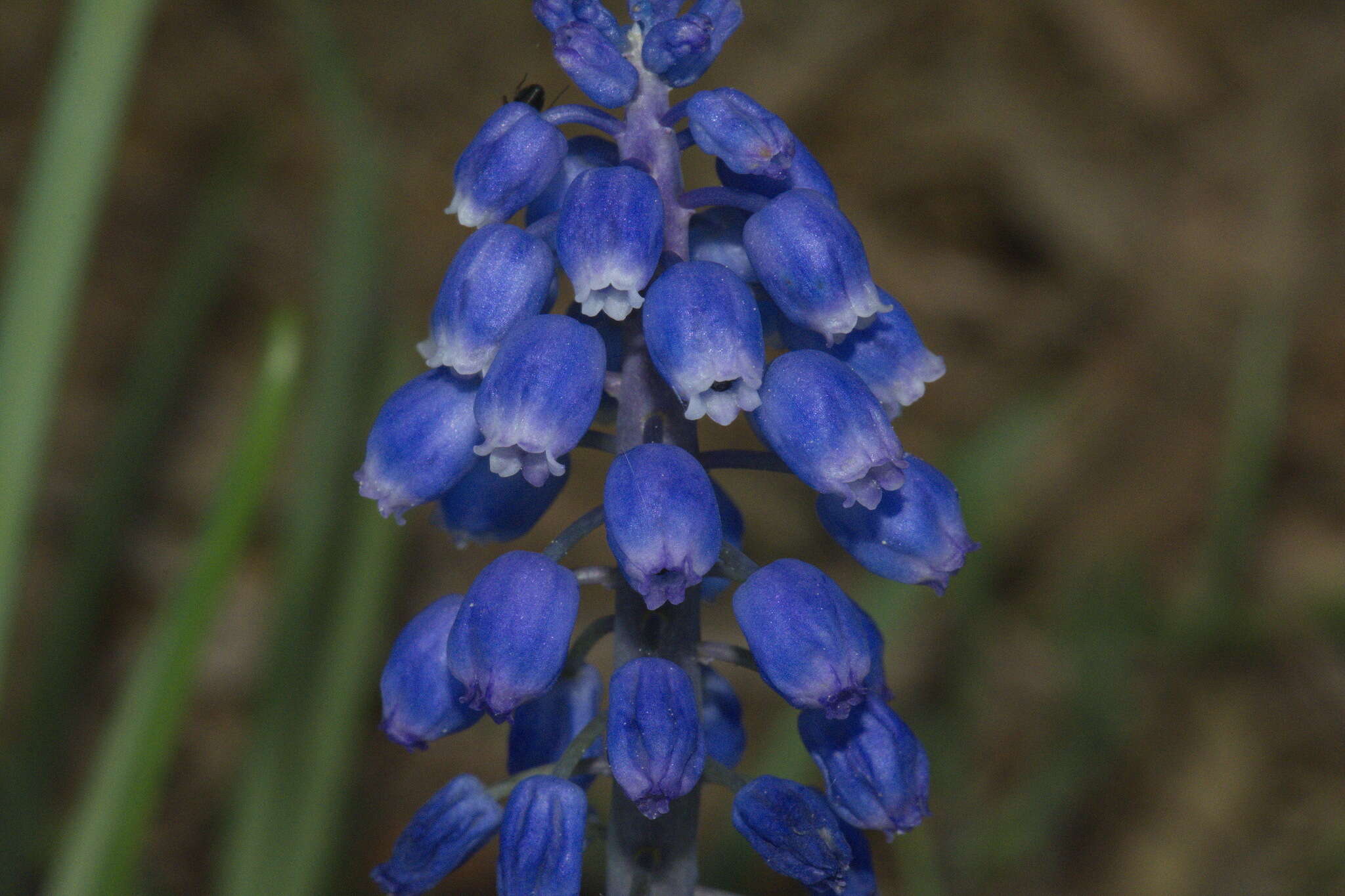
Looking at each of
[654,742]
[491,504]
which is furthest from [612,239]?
[654,742]

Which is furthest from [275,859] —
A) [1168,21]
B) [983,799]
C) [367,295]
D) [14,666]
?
[1168,21]

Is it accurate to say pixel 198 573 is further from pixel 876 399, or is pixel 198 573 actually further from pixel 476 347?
pixel 876 399

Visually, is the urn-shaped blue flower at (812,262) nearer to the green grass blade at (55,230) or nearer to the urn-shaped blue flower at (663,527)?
the urn-shaped blue flower at (663,527)

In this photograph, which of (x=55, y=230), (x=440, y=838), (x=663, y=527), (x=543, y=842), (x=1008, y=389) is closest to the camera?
(x=663, y=527)

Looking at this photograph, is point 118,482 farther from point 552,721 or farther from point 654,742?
point 654,742

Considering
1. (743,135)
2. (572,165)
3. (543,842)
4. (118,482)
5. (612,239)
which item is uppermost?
(118,482)

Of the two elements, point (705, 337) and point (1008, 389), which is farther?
point (1008, 389)
